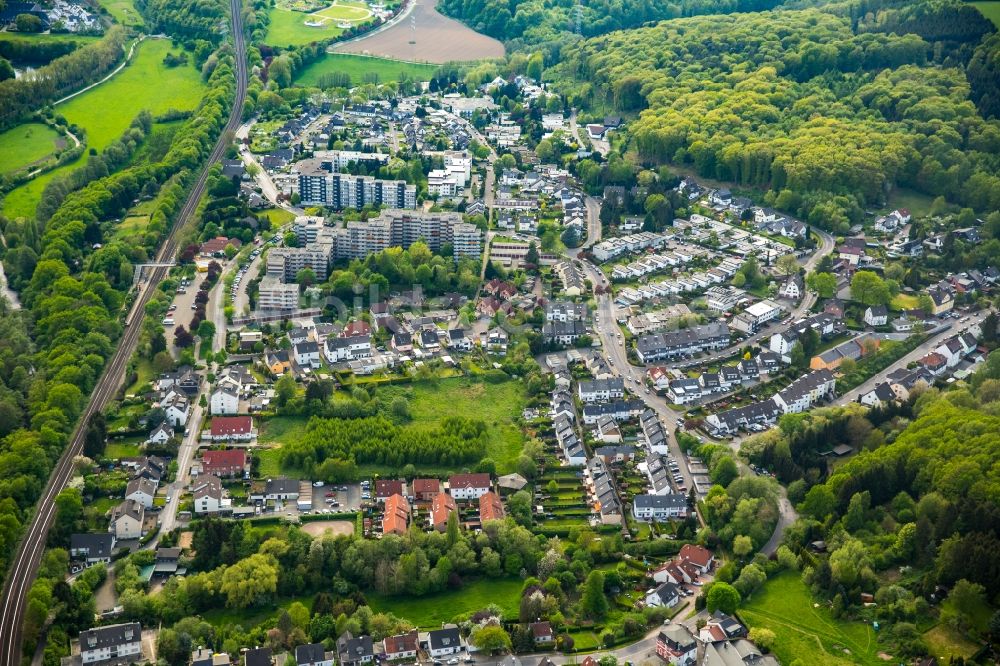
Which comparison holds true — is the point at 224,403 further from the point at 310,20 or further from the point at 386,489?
the point at 310,20

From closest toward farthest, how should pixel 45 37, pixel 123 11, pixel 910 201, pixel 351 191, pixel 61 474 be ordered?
pixel 61 474 → pixel 351 191 → pixel 910 201 → pixel 45 37 → pixel 123 11

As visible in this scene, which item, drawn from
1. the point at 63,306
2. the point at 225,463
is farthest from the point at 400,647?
the point at 63,306

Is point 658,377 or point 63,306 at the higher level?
point 658,377

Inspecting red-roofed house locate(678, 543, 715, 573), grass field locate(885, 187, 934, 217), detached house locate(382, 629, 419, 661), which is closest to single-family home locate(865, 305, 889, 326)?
grass field locate(885, 187, 934, 217)

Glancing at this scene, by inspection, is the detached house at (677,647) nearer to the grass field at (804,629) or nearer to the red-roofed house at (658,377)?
the grass field at (804,629)

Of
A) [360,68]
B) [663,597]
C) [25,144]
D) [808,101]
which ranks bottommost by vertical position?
[25,144]

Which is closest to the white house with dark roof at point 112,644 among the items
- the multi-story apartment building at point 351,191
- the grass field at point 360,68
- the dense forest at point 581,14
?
the multi-story apartment building at point 351,191

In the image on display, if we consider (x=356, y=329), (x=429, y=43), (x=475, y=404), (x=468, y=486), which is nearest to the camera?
(x=468, y=486)

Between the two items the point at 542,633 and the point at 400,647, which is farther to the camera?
the point at 542,633
